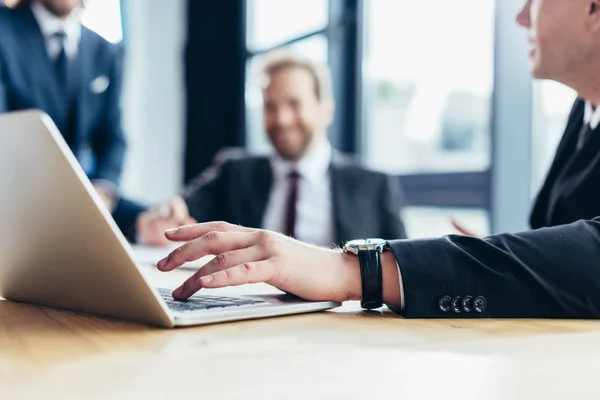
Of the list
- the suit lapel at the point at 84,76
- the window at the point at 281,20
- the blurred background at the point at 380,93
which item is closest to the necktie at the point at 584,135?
the blurred background at the point at 380,93

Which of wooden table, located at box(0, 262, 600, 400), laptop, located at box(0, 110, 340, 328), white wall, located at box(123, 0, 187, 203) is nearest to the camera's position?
wooden table, located at box(0, 262, 600, 400)

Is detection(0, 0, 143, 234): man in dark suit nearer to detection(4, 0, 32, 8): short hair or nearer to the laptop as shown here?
detection(4, 0, 32, 8): short hair

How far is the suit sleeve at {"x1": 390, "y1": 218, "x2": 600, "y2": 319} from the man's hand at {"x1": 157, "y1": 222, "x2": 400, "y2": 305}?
0.11 ft

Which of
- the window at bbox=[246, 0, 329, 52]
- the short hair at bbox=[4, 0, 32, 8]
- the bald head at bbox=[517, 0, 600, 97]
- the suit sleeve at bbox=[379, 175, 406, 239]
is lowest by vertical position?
the suit sleeve at bbox=[379, 175, 406, 239]

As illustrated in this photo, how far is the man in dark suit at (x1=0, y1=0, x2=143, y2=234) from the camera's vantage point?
126 inches

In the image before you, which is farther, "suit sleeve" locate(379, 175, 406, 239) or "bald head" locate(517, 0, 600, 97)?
"suit sleeve" locate(379, 175, 406, 239)

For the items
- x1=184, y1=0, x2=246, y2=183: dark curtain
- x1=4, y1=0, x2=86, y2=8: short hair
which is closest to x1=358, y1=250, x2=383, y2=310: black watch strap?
x1=4, y1=0, x2=86, y2=8: short hair

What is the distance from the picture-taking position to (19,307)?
0.96 meters

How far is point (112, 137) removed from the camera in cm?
345

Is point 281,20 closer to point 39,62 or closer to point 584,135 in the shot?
point 39,62

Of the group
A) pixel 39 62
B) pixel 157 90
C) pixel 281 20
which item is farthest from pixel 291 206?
pixel 157 90

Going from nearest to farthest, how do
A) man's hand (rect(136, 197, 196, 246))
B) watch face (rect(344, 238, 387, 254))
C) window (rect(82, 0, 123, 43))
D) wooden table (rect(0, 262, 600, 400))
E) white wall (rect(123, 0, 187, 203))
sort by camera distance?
1. wooden table (rect(0, 262, 600, 400))
2. watch face (rect(344, 238, 387, 254))
3. man's hand (rect(136, 197, 196, 246))
4. window (rect(82, 0, 123, 43))
5. white wall (rect(123, 0, 187, 203))

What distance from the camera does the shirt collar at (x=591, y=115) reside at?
4.80 feet

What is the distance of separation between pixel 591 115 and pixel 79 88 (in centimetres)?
252
